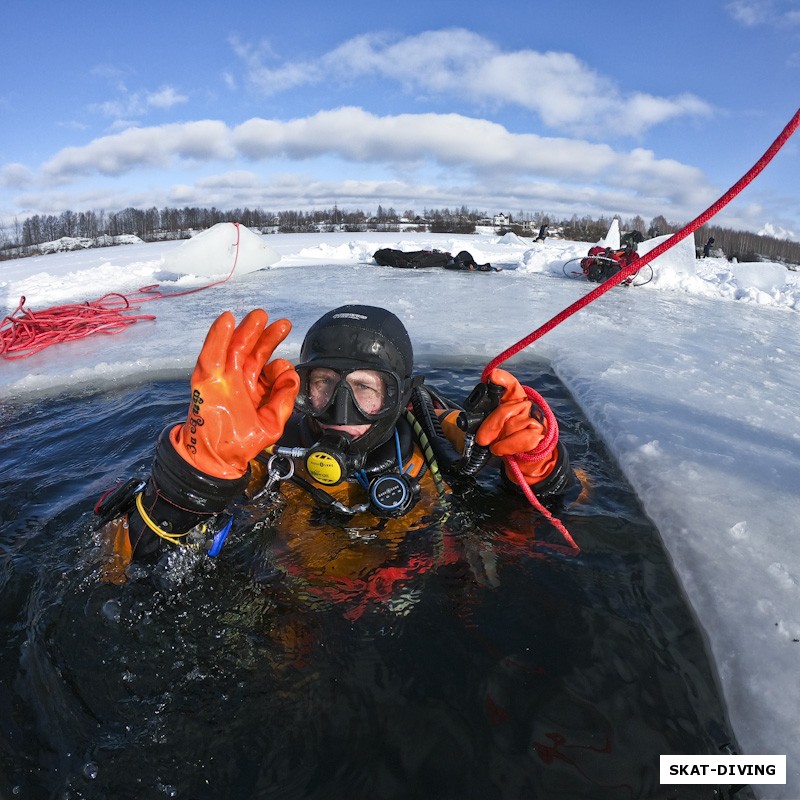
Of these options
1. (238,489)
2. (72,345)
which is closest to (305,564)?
(238,489)

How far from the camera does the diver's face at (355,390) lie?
7.43 feet

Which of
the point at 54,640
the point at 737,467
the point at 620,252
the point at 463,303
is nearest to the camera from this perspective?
the point at 54,640

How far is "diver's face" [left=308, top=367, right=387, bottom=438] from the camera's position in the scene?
2264 mm

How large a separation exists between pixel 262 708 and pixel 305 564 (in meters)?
0.66

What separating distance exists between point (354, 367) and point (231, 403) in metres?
0.60

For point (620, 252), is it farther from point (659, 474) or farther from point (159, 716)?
point (159, 716)

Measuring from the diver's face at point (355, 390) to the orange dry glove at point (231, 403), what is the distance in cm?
39

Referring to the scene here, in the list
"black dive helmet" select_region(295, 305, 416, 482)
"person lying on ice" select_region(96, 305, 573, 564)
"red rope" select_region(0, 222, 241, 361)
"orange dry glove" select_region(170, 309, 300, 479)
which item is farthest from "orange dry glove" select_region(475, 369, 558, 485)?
"red rope" select_region(0, 222, 241, 361)

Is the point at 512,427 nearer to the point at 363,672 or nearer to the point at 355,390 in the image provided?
the point at 355,390

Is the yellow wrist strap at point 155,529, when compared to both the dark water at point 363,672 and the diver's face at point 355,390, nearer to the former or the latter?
the dark water at point 363,672

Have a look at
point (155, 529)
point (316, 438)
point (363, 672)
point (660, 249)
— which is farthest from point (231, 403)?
point (660, 249)

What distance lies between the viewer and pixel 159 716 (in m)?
1.50

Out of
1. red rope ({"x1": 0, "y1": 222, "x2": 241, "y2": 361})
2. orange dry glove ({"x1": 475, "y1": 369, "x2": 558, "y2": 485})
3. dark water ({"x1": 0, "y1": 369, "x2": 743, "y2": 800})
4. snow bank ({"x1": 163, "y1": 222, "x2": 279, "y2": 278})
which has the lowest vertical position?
dark water ({"x1": 0, "y1": 369, "x2": 743, "y2": 800})

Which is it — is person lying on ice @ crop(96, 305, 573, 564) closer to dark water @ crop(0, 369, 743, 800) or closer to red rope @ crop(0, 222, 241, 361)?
dark water @ crop(0, 369, 743, 800)
